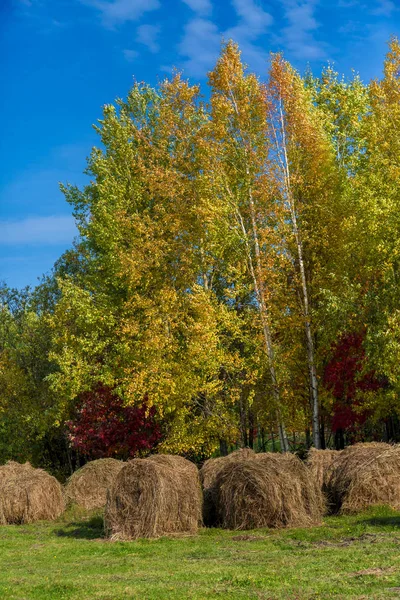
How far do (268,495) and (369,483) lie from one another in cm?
264

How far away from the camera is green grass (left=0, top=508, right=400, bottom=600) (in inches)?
413

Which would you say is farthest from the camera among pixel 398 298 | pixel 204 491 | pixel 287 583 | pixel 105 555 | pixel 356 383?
pixel 356 383

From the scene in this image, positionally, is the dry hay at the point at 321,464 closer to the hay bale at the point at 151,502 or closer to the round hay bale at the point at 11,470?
the hay bale at the point at 151,502

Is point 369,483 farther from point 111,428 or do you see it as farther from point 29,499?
point 111,428

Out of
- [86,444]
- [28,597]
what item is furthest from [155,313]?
[28,597]

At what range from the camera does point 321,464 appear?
19.4 meters

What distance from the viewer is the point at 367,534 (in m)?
15.0

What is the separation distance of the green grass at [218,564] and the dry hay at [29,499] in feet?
10.3

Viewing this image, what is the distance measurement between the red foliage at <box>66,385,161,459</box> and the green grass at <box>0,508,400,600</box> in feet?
36.7

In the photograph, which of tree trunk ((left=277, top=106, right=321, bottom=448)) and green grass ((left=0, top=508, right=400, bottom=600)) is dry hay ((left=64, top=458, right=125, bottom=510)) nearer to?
green grass ((left=0, top=508, right=400, bottom=600))

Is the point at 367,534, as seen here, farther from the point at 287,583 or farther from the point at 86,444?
the point at 86,444

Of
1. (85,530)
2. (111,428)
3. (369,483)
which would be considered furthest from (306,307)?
(85,530)

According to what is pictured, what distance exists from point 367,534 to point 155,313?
1526 centimetres

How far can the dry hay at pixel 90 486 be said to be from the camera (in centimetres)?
2334
